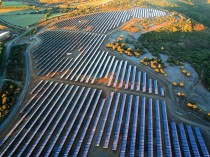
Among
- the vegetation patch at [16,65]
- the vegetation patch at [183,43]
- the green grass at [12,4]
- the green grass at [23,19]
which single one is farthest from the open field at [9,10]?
the vegetation patch at [183,43]

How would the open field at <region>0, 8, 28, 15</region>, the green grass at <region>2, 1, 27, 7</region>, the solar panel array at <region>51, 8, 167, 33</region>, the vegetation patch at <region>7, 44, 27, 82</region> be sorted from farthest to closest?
the green grass at <region>2, 1, 27, 7</region>
the open field at <region>0, 8, 28, 15</region>
the solar panel array at <region>51, 8, 167, 33</region>
the vegetation patch at <region>7, 44, 27, 82</region>

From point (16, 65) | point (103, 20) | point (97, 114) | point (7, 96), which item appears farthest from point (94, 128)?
point (103, 20)

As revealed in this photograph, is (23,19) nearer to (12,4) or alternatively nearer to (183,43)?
(12,4)

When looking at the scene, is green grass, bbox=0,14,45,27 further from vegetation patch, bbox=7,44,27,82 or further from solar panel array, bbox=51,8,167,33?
vegetation patch, bbox=7,44,27,82

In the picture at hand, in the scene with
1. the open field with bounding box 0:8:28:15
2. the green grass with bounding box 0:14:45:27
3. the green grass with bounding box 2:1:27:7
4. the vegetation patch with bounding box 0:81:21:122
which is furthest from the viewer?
the green grass with bounding box 2:1:27:7

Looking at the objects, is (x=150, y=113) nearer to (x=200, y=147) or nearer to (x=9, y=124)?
(x=200, y=147)

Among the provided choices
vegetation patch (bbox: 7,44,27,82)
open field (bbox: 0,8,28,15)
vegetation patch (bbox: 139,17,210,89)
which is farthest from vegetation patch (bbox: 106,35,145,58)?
open field (bbox: 0,8,28,15)
